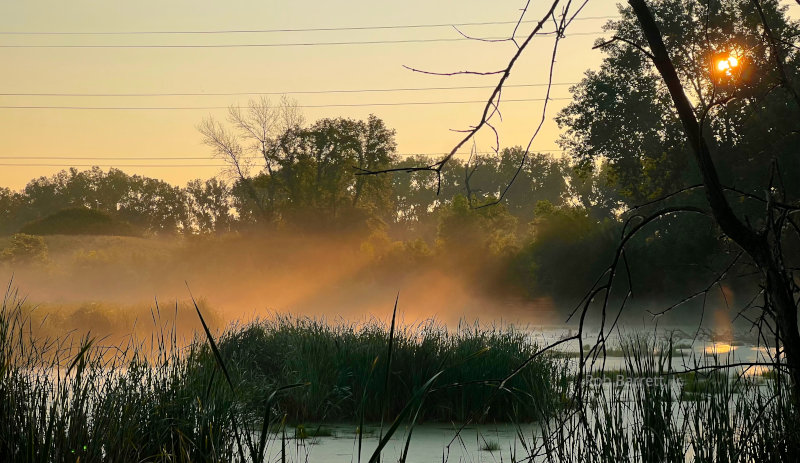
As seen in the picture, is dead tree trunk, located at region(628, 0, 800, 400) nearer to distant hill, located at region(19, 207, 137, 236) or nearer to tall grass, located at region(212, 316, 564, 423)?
tall grass, located at region(212, 316, 564, 423)

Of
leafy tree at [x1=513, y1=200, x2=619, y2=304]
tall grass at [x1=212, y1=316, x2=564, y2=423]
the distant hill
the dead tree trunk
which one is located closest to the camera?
the dead tree trunk

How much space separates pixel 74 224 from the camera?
189 ft

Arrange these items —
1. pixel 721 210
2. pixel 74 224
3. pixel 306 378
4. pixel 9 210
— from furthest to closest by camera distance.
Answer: pixel 9 210
pixel 74 224
pixel 306 378
pixel 721 210

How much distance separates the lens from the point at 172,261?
48.9 metres

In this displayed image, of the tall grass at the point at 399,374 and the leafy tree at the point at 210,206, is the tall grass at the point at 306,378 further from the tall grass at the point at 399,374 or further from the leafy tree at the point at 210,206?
the leafy tree at the point at 210,206

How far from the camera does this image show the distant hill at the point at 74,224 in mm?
57281

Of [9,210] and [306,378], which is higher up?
[9,210]

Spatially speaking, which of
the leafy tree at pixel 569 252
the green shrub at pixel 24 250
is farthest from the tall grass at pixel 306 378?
the green shrub at pixel 24 250

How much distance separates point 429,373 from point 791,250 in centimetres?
1606

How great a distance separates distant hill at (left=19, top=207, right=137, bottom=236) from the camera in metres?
57.3

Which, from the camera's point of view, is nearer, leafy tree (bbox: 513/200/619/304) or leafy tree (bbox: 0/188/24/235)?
leafy tree (bbox: 513/200/619/304)

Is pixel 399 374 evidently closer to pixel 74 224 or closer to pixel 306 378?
pixel 306 378

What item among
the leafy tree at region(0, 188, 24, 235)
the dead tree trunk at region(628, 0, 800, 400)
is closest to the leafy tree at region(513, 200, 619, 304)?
the dead tree trunk at region(628, 0, 800, 400)

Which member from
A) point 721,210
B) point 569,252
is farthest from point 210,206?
point 721,210
